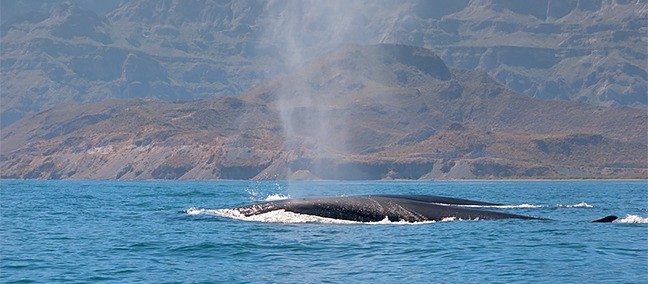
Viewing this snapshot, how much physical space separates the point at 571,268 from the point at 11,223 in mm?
48407

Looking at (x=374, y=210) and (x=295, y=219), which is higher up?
(x=374, y=210)

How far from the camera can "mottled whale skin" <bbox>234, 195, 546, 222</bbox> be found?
244ft

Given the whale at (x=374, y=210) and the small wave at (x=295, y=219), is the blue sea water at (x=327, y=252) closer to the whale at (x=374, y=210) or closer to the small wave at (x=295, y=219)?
the small wave at (x=295, y=219)

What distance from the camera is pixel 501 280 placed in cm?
4600

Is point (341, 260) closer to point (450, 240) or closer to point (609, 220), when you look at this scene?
point (450, 240)

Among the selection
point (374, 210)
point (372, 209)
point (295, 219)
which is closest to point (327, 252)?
point (295, 219)

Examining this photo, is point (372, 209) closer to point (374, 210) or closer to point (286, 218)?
point (374, 210)

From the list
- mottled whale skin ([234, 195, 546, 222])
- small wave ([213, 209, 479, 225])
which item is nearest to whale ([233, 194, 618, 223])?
mottled whale skin ([234, 195, 546, 222])

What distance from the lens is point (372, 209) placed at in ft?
246

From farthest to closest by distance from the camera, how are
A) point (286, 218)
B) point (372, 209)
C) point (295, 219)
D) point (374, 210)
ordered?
1. point (286, 218)
2. point (372, 209)
3. point (374, 210)
4. point (295, 219)

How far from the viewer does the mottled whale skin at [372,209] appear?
7450 centimetres

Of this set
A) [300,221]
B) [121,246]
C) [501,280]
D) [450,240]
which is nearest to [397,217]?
[300,221]

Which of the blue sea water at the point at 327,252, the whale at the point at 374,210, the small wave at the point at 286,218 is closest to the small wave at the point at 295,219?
the small wave at the point at 286,218

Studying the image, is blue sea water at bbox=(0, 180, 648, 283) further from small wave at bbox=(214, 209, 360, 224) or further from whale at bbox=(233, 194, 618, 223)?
whale at bbox=(233, 194, 618, 223)
